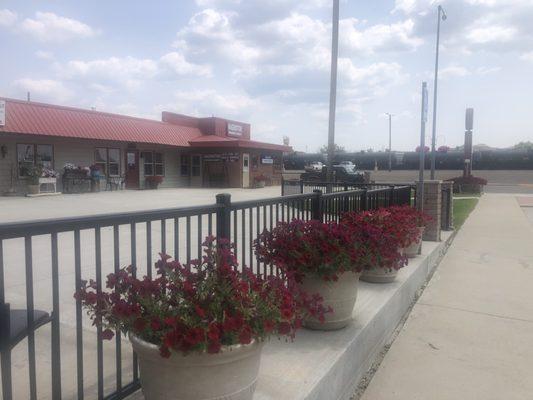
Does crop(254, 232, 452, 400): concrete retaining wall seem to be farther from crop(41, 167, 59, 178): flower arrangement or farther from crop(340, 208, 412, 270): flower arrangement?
crop(41, 167, 59, 178): flower arrangement

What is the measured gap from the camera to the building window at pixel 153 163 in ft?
97.4

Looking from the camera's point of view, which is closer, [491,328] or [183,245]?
[491,328]

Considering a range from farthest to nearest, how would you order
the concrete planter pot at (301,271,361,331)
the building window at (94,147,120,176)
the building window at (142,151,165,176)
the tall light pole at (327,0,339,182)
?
the building window at (142,151,165,176)
the building window at (94,147,120,176)
the tall light pole at (327,0,339,182)
the concrete planter pot at (301,271,361,331)

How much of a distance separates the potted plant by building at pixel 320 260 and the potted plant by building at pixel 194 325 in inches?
47.1

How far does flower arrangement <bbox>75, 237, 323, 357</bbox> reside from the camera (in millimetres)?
2033

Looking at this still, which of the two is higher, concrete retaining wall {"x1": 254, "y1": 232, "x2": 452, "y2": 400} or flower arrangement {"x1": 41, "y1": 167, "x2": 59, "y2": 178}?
flower arrangement {"x1": 41, "y1": 167, "x2": 59, "y2": 178}

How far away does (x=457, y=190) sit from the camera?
2859 centimetres

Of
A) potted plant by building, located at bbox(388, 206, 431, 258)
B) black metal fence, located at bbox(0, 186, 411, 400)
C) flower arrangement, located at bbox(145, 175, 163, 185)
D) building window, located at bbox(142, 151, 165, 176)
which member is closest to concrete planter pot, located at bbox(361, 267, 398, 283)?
potted plant by building, located at bbox(388, 206, 431, 258)

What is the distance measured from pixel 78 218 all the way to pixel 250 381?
1.13 meters

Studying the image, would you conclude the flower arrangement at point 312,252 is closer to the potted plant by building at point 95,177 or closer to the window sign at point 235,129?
the potted plant by building at point 95,177

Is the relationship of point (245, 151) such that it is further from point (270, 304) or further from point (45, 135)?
point (270, 304)

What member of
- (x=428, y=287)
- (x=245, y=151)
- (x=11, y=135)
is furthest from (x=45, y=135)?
(x=428, y=287)

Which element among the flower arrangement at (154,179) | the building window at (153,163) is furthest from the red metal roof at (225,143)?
the flower arrangement at (154,179)

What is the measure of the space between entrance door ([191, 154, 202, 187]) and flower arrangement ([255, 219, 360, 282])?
29.8 metres
